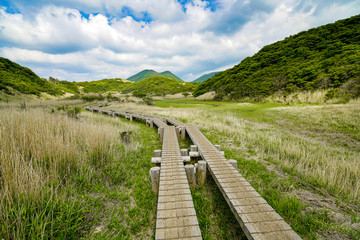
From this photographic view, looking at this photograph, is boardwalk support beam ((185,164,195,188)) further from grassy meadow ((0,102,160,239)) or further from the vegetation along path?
grassy meadow ((0,102,160,239))

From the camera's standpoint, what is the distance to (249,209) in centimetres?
214

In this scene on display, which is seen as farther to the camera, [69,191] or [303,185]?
[303,185]

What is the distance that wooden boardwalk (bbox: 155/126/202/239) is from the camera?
1.80 meters

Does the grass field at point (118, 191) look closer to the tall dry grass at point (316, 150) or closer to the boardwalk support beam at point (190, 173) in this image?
the tall dry grass at point (316, 150)

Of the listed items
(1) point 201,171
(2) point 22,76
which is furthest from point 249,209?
(2) point 22,76

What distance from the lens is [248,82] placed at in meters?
26.2

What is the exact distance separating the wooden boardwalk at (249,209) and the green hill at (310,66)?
17.6m

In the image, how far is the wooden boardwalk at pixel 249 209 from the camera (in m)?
1.76

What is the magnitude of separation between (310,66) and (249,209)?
83.2 feet

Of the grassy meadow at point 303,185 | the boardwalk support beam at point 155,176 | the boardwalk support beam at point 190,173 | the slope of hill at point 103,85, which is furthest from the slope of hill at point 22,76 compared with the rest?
the slope of hill at point 103,85

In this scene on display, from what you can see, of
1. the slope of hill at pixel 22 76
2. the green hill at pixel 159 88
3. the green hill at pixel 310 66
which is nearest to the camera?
the green hill at pixel 310 66

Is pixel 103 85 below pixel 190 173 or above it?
above

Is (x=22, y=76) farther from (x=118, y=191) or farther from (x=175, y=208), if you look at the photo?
(x=175, y=208)

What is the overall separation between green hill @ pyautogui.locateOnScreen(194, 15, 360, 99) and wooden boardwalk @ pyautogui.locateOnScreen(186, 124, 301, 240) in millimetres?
17573
